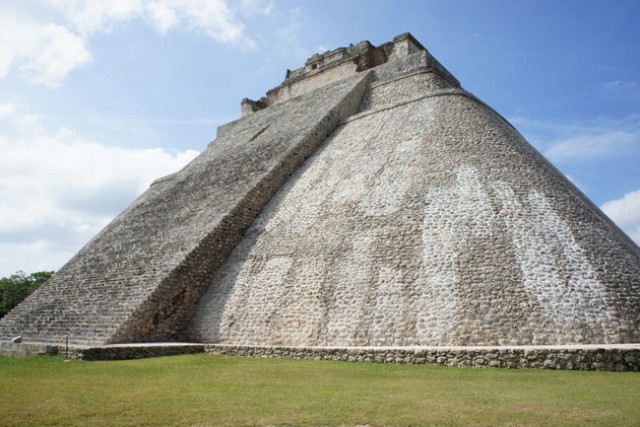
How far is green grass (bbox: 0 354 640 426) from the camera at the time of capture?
14.4 feet

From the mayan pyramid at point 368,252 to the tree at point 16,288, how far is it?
18.6 metres

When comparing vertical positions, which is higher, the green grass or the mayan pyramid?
the mayan pyramid

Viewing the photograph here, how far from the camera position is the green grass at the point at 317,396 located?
4.40m

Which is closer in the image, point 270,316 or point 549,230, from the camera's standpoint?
point 549,230

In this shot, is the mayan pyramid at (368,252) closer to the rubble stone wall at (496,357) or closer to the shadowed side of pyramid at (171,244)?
the shadowed side of pyramid at (171,244)

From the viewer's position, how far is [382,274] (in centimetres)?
927

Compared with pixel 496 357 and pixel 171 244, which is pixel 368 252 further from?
pixel 171 244

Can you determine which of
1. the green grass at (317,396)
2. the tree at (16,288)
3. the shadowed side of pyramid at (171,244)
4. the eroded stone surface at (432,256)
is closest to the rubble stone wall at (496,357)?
the green grass at (317,396)

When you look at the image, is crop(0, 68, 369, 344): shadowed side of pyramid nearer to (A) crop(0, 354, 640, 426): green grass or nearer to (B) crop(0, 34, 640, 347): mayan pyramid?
(B) crop(0, 34, 640, 347): mayan pyramid

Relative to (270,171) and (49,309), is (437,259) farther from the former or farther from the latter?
(49,309)

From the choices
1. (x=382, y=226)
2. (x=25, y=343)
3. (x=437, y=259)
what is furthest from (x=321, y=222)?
(x=25, y=343)

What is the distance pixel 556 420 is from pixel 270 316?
21.6 feet

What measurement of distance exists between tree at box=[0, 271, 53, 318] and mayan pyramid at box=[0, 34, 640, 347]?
18638 mm

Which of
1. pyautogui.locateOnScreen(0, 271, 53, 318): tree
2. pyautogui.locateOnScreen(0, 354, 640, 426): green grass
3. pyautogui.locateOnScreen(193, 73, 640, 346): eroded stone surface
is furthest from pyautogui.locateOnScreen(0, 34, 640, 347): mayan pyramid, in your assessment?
pyautogui.locateOnScreen(0, 271, 53, 318): tree
